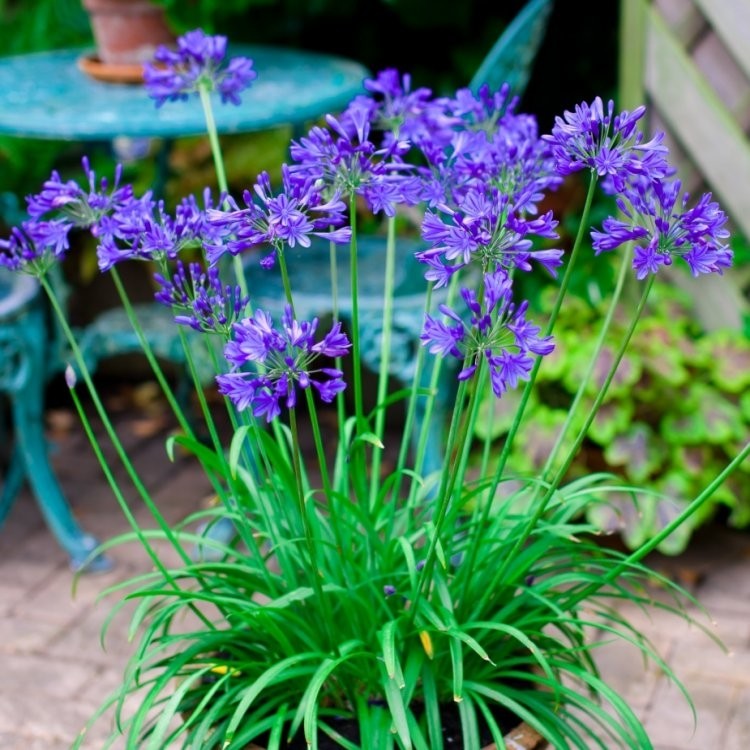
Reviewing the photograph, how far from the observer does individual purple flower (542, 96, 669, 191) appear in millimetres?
1261

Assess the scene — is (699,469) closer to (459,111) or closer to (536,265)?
(536,265)

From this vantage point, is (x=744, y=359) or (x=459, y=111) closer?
(x=459, y=111)

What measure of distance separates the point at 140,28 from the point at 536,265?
1.31 metres

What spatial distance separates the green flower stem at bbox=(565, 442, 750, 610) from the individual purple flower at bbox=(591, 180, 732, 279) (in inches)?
9.1

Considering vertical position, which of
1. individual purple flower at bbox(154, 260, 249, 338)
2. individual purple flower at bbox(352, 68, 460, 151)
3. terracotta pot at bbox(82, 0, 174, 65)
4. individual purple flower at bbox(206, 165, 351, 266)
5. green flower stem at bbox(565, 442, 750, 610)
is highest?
terracotta pot at bbox(82, 0, 174, 65)

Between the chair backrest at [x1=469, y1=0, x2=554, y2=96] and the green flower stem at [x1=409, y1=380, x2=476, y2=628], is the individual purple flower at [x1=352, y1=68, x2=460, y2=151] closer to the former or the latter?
the green flower stem at [x1=409, y1=380, x2=476, y2=628]

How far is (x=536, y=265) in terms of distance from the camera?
138 inches

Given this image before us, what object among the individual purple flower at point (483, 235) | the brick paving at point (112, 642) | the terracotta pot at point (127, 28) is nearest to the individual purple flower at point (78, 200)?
the individual purple flower at point (483, 235)

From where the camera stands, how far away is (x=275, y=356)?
4.04ft

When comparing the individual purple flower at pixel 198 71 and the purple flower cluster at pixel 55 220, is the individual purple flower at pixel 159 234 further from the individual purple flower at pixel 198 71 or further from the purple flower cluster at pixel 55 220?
the individual purple flower at pixel 198 71

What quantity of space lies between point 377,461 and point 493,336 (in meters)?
0.58

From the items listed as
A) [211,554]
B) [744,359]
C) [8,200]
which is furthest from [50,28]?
[744,359]

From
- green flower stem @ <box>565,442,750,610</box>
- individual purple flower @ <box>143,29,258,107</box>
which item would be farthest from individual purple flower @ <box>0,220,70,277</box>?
green flower stem @ <box>565,442,750,610</box>

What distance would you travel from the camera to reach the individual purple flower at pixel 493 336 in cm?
123
